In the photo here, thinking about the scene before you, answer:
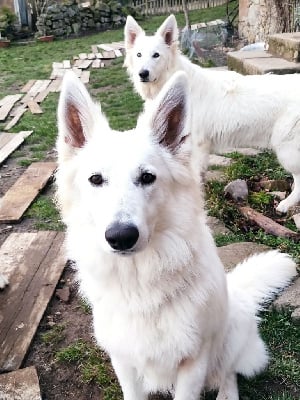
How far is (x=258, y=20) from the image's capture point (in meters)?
11.0

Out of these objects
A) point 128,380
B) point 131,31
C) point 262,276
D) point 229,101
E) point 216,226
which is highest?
point 131,31

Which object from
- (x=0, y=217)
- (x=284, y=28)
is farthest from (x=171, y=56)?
(x=284, y=28)

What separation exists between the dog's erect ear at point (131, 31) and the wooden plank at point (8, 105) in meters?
3.37

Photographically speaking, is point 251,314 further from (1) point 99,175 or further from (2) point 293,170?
(2) point 293,170

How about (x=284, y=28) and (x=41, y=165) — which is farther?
(x=284, y=28)

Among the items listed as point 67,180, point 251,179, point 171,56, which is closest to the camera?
point 67,180

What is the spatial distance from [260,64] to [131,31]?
2.05m

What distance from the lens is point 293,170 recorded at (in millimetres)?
4621

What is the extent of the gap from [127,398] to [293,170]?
3.00 meters

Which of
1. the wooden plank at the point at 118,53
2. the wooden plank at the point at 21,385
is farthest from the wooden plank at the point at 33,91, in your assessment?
the wooden plank at the point at 21,385

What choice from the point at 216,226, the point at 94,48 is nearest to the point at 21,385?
the point at 216,226

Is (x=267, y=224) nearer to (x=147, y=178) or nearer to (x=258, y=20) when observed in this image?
(x=147, y=178)

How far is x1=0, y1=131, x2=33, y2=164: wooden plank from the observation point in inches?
251

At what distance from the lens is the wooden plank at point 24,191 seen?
15.4ft
